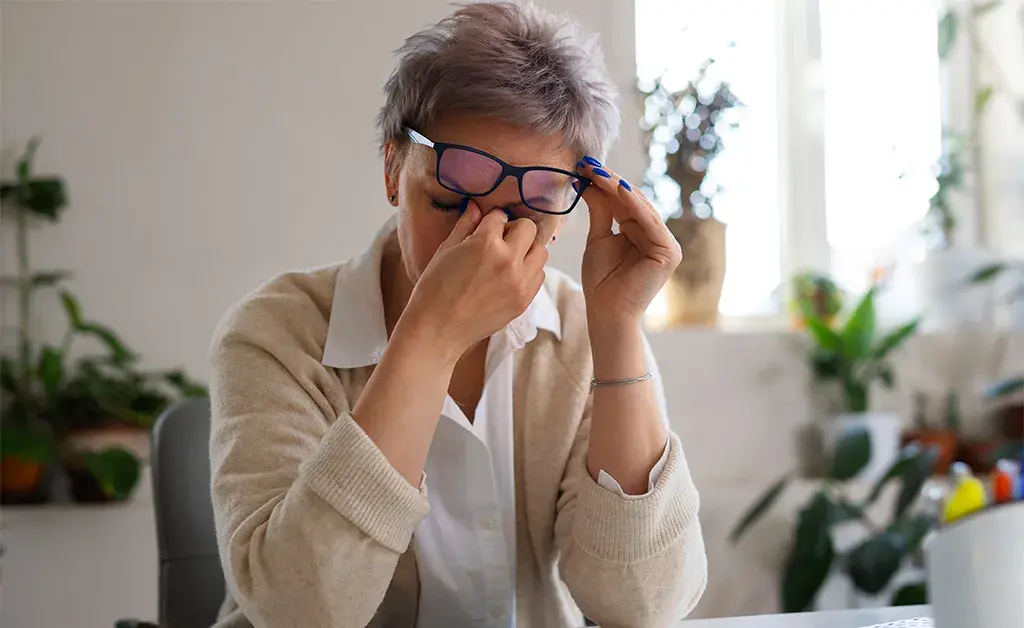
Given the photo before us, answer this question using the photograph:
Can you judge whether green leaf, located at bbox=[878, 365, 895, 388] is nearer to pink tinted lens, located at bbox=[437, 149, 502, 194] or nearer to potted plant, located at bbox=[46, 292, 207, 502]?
potted plant, located at bbox=[46, 292, 207, 502]

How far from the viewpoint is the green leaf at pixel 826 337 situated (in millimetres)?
2549

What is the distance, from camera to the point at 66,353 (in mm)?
2355

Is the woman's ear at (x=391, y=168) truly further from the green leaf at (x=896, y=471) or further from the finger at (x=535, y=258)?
the green leaf at (x=896, y=471)

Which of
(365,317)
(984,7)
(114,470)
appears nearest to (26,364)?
(114,470)

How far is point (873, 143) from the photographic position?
2875 mm

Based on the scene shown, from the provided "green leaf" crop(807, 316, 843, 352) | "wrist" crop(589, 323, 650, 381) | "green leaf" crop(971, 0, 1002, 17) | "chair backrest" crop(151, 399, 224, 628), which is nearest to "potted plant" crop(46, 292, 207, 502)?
"chair backrest" crop(151, 399, 224, 628)

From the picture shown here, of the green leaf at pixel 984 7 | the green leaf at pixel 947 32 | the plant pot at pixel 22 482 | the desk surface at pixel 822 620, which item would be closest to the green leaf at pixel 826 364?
the green leaf at pixel 947 32

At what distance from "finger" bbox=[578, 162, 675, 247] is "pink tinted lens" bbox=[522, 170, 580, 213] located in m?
0.03

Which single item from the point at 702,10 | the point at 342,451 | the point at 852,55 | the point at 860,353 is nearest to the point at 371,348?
the point at 342,451

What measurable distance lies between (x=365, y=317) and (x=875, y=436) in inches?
71.0

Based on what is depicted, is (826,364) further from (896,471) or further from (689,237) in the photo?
(689,237)

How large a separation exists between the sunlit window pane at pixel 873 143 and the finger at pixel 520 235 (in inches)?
80.2

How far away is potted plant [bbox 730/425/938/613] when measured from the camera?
7.71 ft

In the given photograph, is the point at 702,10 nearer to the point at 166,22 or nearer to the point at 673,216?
the point at 673,216
